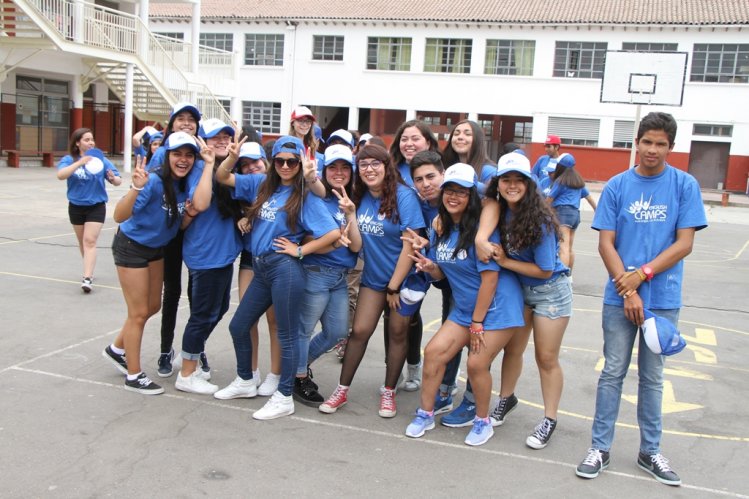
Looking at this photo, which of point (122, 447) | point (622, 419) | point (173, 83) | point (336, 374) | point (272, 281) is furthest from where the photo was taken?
point (173, 83)

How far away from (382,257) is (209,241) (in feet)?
3.87

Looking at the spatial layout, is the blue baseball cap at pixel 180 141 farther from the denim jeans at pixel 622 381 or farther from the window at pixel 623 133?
the window at pixel 623 133

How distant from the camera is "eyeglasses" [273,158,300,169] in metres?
4.51

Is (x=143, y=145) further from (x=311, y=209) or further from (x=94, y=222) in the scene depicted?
(x=311, y=209)

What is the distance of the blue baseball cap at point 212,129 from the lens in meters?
4.98

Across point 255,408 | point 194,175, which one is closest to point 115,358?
point 255,408

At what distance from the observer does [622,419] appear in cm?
496

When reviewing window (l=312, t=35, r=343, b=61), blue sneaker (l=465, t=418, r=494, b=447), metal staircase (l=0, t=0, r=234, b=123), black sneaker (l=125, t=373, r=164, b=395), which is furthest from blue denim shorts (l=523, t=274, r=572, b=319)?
window (l=312, t=35, r=343, b=61)

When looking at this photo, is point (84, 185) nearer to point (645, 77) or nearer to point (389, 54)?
point (645, 77)

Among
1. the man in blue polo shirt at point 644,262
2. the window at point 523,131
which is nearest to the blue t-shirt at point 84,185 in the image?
the man in blue polo shirt at point 644,262

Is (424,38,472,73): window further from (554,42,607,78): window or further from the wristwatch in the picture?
the wristwatch

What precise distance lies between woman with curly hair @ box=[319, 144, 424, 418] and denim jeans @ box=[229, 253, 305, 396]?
1.38 feet

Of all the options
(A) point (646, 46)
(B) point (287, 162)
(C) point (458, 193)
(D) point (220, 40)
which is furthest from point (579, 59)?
(B) point (287, 162)

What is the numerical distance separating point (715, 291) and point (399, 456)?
739 cm
